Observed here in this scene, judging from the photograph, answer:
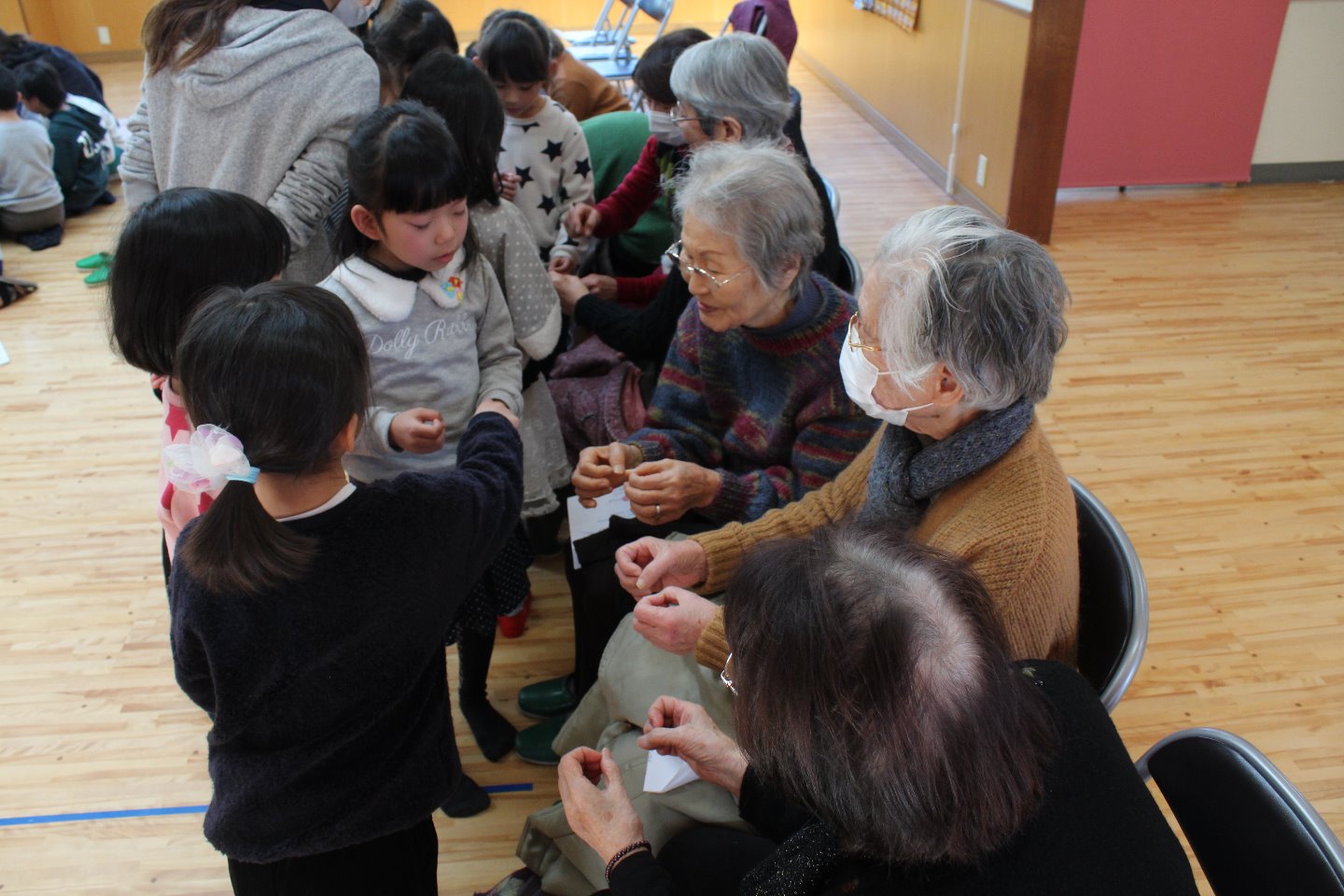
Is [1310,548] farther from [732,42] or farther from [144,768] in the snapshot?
[144,768]

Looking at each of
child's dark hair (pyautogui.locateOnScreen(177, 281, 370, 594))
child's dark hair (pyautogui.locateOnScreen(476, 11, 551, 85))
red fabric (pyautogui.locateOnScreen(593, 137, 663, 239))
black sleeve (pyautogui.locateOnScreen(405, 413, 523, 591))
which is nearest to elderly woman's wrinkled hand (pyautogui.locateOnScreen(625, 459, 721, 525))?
black sleeve (pyautogui.locateOnScreen(405, 413, 523, 591))

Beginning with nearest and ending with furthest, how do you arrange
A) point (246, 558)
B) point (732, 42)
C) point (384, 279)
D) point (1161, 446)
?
point (246, 558) → point (384, 279) → point (732, 42) → point (1161, 446)

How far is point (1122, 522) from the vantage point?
10.5 ft

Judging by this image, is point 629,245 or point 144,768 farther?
point 629,245

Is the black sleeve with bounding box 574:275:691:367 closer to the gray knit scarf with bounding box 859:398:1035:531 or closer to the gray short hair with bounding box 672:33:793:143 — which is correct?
the gray short hair with bounding box 672:33:793:143

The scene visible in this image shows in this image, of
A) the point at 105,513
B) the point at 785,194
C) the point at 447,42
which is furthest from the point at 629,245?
the point at 105,513

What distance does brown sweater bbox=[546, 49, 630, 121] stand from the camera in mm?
3912

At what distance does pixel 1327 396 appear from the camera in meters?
3.87

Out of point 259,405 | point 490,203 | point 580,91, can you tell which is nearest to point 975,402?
point 259,405

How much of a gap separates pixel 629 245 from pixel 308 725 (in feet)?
7.10

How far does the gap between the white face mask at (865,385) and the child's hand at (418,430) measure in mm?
710

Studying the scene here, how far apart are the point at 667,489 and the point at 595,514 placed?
0.27 m

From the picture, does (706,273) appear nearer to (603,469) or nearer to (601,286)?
(603,469)

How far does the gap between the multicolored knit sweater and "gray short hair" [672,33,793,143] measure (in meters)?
0.66
